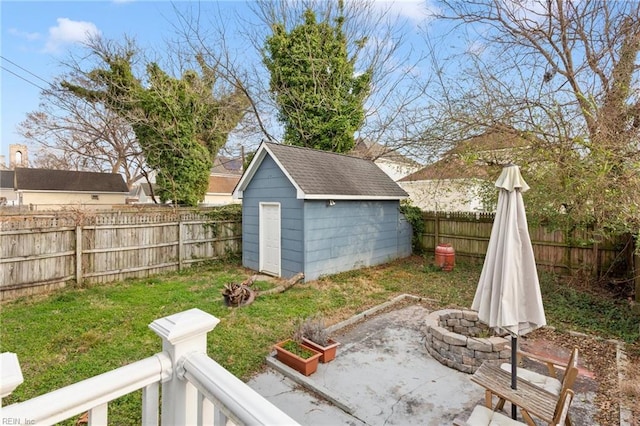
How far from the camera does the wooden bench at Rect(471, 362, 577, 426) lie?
9.55 ft

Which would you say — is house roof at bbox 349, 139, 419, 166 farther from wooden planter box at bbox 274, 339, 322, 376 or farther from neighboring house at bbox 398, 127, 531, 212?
wooden planter box at bbox 274, 339, 322, 376

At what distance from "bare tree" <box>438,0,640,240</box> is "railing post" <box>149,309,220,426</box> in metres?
6.87

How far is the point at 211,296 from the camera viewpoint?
7.59 m

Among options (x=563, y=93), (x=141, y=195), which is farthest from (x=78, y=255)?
(x=141, y=195)

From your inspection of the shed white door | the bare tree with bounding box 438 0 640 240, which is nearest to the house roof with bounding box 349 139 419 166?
the bare tree with bounding box 438 0 640 240

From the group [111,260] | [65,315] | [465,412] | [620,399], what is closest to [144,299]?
[65,315]

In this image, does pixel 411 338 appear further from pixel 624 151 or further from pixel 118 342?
pixel 624 151

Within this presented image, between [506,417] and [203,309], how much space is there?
546 cm

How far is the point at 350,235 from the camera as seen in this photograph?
33.7 feet

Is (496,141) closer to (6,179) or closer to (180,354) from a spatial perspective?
(180,354)

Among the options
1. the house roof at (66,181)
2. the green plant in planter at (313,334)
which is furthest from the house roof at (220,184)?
the green plant in planter at (313,334)

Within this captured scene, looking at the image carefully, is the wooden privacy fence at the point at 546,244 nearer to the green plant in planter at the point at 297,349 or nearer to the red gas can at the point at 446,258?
the red gas can at the point at 446,258

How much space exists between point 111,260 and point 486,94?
10717mm

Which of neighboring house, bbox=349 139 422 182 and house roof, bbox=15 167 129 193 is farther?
house roof, bbox=15 167 129 193
